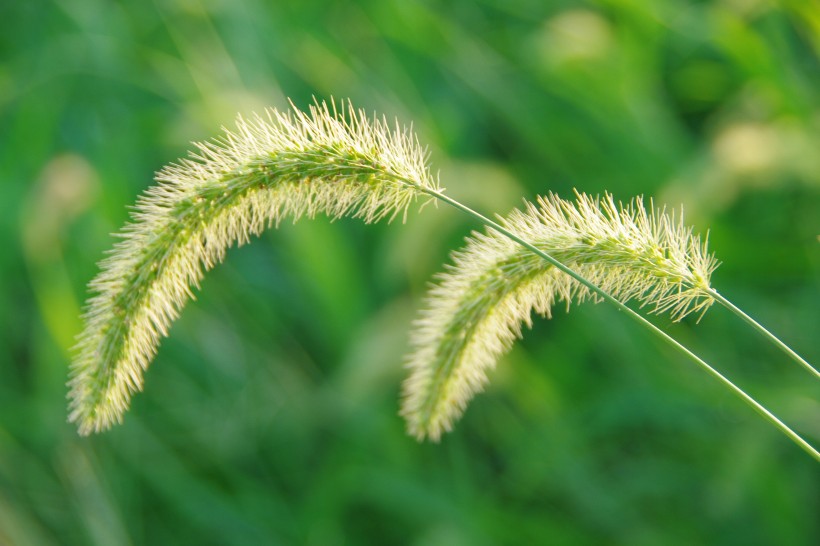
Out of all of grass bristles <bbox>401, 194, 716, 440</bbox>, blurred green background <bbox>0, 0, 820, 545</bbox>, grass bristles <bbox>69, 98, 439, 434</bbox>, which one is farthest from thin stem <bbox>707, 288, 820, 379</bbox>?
blurred green background <bbox>0, 0, 820, 545</bbox>

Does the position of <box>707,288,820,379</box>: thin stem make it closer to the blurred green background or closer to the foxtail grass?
the foxtail grass

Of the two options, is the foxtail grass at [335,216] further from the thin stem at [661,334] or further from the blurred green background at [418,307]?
the blurred green background at [418,307]

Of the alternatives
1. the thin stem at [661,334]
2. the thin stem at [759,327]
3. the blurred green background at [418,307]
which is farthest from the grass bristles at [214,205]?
the blurred green background at [418,307]

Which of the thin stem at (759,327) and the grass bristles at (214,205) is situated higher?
the thin stem at (759,327)

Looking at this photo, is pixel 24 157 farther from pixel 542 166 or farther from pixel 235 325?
pixel 542 166

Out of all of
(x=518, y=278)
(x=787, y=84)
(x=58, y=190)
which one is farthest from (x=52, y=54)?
(x=518, y=278)

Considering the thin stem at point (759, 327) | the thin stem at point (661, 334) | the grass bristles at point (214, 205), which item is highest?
Answer: the thin stem at point (759, 327)
